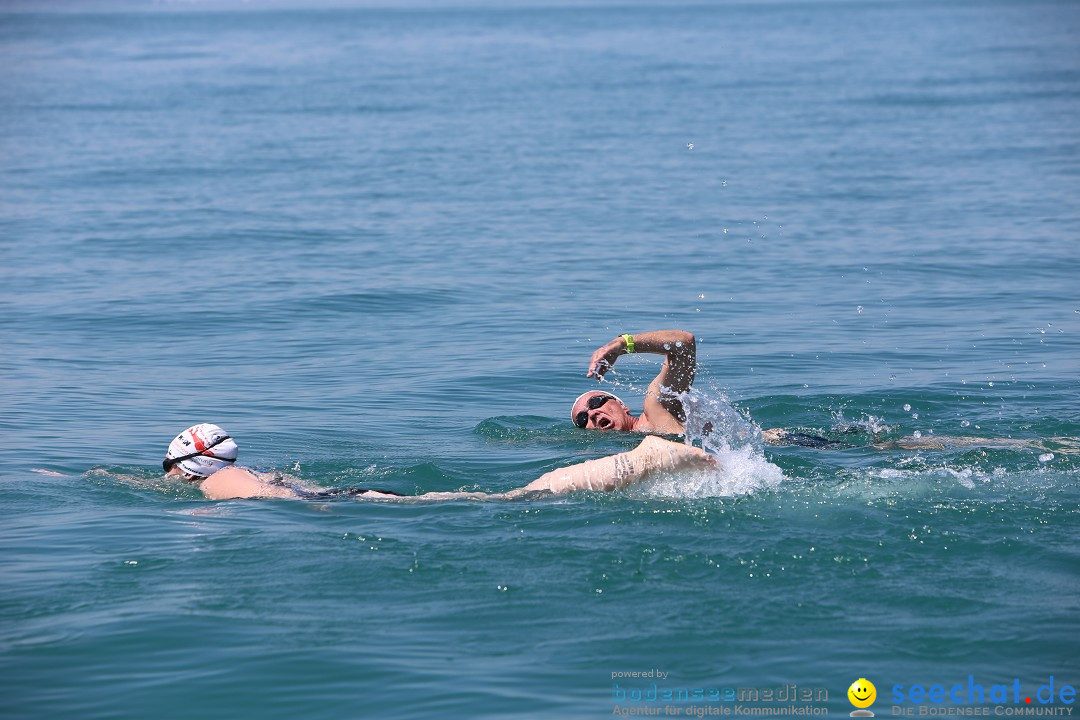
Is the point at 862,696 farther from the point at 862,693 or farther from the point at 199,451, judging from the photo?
the point at 199,451

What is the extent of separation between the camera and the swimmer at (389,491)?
978 centimetres

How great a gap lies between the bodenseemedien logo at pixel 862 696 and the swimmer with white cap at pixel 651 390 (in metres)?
3.78

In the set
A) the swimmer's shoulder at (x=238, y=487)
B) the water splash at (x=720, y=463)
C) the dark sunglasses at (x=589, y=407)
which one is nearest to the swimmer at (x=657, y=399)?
the dark sunglasses at (x=589, y=407)

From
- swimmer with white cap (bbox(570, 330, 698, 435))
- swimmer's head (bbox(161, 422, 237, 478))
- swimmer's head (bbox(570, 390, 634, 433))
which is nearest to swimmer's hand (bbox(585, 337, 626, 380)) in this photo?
swimmer with white cap (bbox(570, 330, 698, 435))

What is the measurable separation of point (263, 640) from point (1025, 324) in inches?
554

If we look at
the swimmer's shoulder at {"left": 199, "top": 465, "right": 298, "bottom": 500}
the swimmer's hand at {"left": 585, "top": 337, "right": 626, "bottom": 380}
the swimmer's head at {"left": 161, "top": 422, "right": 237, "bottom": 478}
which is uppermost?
the swimmer's hand at {"left": 585, "top": 337, "right": 626, "bottom": 380}

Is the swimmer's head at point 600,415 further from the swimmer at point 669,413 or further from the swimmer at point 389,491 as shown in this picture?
the swimmer at point 389,491

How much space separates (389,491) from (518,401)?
15.1ft

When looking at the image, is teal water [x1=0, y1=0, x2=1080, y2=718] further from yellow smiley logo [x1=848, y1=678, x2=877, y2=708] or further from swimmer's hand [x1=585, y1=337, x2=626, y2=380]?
swimmer's hand [x1=585, y1=337, x2=626, y2=380]

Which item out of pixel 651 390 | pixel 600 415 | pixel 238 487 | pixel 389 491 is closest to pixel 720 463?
pixel 651 390

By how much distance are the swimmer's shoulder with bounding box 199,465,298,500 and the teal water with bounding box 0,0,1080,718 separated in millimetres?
196

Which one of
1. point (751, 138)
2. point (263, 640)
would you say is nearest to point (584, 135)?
point (751, 138)

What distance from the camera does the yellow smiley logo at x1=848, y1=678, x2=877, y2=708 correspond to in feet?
23.5

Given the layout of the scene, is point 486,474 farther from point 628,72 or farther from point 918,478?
point 628,72
